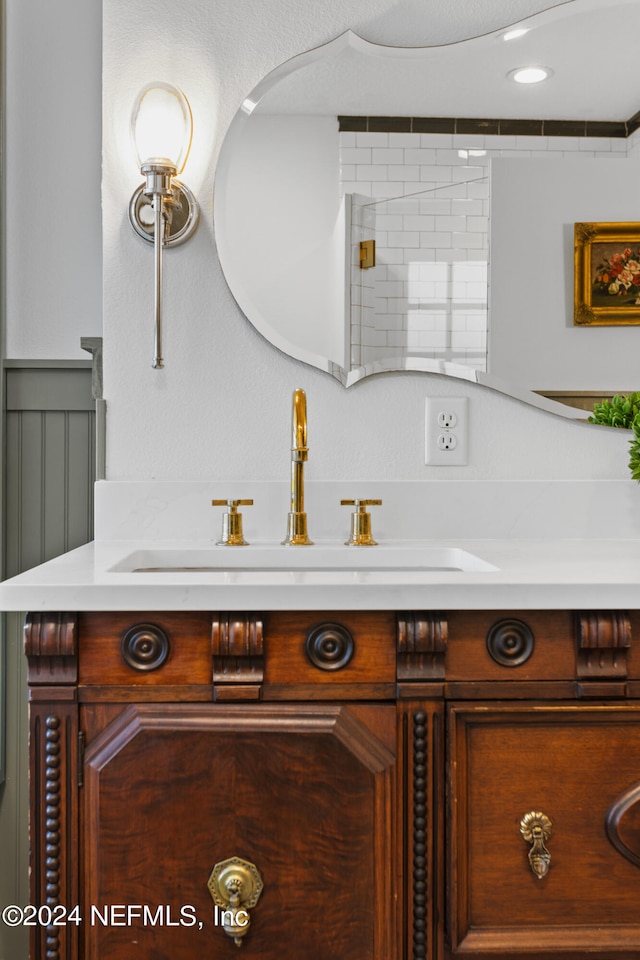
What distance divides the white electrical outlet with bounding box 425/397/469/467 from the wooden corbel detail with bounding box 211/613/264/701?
0.63m

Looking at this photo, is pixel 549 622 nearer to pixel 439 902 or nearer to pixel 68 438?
pixel 439 902

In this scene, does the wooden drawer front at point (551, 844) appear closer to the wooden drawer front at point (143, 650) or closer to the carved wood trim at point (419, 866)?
the carved wood trim at point (419, 866)

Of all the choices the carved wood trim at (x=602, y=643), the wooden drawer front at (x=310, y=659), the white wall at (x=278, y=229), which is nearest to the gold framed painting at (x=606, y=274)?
the white wall at (x=278, y=229)

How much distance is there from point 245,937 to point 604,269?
124cm

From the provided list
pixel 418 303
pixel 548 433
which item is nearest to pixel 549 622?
pixel 548 433

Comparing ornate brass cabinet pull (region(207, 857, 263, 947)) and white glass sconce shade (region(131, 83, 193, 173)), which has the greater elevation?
white glass sconce shade (region(131, 83, 193, 173))

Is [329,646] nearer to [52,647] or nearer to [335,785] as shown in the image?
[335,785]

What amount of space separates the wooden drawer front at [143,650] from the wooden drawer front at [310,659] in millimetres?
78

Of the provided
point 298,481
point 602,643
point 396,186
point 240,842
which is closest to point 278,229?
point 396,186

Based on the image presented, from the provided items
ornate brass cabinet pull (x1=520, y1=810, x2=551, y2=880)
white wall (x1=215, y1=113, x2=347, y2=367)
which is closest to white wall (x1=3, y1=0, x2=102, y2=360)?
white wall (x1=215, y1=113, x2=347, y2=367)

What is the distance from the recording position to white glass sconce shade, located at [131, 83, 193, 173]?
1.32 m

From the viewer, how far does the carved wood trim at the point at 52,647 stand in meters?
0.89

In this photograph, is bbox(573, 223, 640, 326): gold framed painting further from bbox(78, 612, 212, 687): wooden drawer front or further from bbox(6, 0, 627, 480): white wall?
bbox(78, 612, 212, 687): wooden drawer front

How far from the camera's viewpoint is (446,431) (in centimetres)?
143
